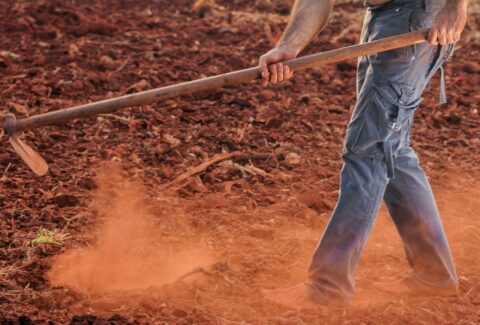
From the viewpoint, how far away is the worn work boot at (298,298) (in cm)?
347

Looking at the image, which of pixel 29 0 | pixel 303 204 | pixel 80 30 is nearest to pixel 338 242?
pixel 303 204

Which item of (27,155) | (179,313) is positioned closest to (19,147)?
(27,155)

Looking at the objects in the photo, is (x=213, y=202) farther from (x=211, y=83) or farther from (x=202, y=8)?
(x=202, y=8)

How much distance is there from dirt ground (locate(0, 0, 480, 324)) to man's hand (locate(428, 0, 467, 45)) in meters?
1.19

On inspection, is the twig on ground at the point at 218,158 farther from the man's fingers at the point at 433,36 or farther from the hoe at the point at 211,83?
the man's fingers at the point at 433,36

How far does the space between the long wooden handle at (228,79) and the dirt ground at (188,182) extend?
794mm

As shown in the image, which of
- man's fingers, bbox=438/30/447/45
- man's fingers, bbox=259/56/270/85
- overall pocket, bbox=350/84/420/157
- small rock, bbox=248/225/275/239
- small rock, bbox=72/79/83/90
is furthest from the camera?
small rock, bbox=72/79/83/90

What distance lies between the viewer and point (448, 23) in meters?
3.21

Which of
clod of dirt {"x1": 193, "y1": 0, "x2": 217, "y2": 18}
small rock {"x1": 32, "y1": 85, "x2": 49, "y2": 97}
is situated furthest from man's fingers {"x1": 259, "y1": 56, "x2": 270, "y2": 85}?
clod of dirt {"x1": 193, "y1": 0, "x2": 217, "y2": 18}

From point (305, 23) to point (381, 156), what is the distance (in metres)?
0.70

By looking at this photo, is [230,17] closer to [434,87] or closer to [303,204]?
[434,87]

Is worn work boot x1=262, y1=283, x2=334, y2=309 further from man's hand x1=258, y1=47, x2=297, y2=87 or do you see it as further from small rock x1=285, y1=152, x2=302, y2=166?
small rock x1=285, y1=152, x2=302, y2=166

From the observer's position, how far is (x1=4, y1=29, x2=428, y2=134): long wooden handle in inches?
128

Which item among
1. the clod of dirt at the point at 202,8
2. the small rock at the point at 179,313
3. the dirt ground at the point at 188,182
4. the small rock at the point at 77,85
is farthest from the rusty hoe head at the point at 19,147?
the clod of dirt at the point at 202,8
